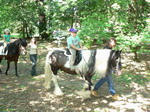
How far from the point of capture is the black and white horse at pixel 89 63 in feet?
19.4

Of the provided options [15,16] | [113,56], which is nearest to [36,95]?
[113,56]

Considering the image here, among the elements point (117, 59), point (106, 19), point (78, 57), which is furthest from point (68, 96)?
point (106, 19)

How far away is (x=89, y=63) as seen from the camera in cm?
622

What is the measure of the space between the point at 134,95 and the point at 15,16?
1539 centimetres

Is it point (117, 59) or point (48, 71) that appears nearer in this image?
point (117, 59)

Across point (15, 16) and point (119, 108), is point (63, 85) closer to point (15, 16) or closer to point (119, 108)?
point (119, 108)

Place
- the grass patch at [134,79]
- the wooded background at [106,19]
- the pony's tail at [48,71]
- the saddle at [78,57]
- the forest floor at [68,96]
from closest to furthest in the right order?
the forest floor at [68,96] < the saddle at [78,57] < the pony's tail at [48,71] < the grass patch at [134,79] < the wooded background at [106,19]

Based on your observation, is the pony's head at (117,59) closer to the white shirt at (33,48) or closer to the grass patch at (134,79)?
the grass patch at (134,79)

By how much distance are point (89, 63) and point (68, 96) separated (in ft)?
5.02

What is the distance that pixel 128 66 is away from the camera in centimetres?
1122

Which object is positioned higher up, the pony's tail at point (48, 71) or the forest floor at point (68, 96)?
the pony's tail at point (48, 71)

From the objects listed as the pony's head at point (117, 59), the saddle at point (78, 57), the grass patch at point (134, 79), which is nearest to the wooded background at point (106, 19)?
the grass patch at point (134, 79)

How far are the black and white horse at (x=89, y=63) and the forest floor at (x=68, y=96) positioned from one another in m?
0.55

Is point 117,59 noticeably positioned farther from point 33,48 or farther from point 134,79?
point 33,48
